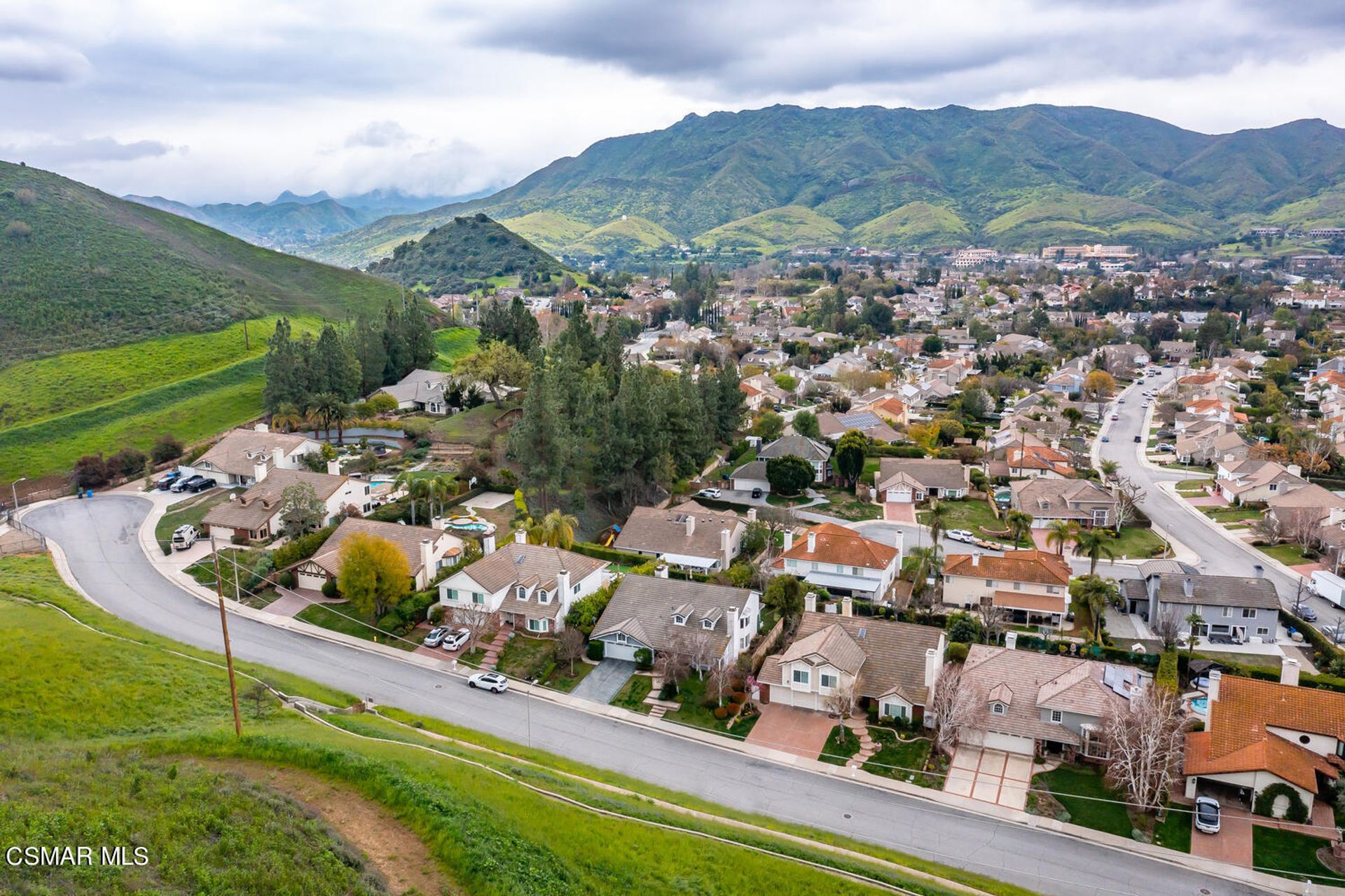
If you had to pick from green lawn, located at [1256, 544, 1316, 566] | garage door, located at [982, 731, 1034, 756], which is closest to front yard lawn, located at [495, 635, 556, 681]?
garage door, located at [982, 731, 1034, 756]

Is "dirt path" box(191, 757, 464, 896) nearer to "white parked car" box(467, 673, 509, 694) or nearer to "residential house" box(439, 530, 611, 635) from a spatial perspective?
"white parked car" box(467, 673, 509, 694)

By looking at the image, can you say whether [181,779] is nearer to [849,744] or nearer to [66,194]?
[849,744]

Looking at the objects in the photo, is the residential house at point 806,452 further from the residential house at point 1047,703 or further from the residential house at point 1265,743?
the residential house at point 1265,743

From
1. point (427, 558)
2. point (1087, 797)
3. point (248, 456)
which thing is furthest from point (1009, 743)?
point (248, 456)

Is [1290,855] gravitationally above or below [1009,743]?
below

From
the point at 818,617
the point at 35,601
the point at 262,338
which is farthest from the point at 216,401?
the point at 818,617

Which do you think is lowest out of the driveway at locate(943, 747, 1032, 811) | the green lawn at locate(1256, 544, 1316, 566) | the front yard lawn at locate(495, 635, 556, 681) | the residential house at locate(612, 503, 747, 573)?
the green lawn at locate(1256, 544, 1316, 566)

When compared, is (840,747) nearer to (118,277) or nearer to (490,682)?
(490,682)
